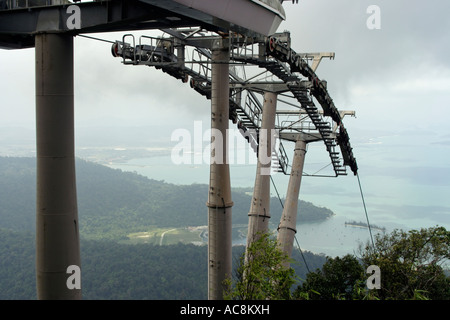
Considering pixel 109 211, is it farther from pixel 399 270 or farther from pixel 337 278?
pixel 399 270

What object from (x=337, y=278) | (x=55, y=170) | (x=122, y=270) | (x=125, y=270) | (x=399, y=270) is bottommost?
(x=122, y=270)

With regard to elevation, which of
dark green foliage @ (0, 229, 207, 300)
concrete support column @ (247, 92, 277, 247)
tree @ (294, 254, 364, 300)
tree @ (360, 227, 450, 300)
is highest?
concrete support column @ (247, 92, 277, 247)

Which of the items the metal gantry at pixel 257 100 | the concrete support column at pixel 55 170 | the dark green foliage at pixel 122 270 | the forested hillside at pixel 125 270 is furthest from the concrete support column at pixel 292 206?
the dark green foliage at pixel 122 270

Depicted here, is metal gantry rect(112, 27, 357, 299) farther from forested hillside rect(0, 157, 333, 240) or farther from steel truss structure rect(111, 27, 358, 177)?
forested hillside rect(0, 157, 333, 240)

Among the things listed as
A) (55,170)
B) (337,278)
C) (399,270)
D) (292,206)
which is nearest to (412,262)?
(399,270)

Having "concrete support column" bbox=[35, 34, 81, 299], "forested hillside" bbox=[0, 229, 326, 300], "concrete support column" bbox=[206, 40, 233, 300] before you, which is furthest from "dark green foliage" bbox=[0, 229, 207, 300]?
"concrete support column" bbox=[35, 34, 81, 299]

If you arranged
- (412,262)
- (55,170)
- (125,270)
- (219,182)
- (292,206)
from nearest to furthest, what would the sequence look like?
1. (55,170)
2. (219,182)
3. (412,262)
4. (292,206)
5. (125,270)

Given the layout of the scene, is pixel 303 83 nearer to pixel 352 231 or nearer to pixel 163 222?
pixel 352 231

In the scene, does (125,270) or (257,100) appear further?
(125,270)
